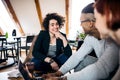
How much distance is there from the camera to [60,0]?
8602 mm

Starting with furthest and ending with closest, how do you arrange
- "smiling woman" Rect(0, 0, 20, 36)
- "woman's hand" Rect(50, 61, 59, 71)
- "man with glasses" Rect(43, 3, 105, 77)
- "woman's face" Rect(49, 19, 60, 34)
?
"smiling woman" Rect(0, 0, 20, 36), "woman's face" Rect(49, 19, 60, 34), "woman's hand" Rect(50, 61, 59, 71), "man with glasses" Rect(43, 3, 105, 77)

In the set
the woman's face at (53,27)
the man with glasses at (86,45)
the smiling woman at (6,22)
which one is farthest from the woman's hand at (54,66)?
the smiling woman at (6,22)

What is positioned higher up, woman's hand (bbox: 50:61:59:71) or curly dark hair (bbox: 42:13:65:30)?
curly dark hair (bbox: 42:13:65:30)

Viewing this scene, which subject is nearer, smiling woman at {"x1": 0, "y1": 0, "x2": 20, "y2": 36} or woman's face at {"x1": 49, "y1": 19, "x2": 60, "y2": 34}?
woman's face at {"x1": 49, "y1": 19, "x2": 60, "y2": 34}

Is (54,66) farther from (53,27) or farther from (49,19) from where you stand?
(49,19)

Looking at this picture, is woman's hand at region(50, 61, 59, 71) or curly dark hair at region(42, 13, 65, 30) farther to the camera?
curly dark hair at region(42, 13, 65, 30)

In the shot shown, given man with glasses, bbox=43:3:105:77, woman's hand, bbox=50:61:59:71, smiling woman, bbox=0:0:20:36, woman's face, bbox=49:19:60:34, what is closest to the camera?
man with glasses, bbox=43:3:105:77

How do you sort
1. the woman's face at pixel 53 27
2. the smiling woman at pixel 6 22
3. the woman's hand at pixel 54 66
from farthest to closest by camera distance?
the smiling woman at pixel 6 22 < the woman's face at pixel 53 27 < the woman's hand at pixel 54 66

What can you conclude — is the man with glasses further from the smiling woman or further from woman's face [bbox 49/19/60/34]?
the smiling woman

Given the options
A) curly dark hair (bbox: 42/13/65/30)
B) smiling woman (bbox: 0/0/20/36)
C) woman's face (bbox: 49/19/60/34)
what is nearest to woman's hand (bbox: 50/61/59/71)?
woman's face (bbox: 49/19/60/34)

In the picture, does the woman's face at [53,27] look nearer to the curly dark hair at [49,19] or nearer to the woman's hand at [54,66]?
the curly dark hair at [49,19]

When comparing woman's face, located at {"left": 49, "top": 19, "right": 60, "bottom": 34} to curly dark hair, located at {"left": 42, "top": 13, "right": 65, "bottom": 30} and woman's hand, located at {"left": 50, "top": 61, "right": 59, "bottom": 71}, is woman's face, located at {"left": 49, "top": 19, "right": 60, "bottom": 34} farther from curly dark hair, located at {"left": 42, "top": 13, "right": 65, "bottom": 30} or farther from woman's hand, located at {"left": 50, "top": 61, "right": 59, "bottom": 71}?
woman's hand, located at {"left": 50, "top": 61, "right": 59, "bottom": 71}

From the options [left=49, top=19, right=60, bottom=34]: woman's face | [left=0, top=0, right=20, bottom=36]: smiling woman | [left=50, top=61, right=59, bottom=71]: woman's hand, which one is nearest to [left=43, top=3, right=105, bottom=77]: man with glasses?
[left=50, top=61, right=59, bottom=71]: woman's hand

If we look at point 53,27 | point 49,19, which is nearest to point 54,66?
point 53,27
